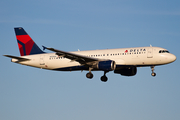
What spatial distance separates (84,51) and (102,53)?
370cm

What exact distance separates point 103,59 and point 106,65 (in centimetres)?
200

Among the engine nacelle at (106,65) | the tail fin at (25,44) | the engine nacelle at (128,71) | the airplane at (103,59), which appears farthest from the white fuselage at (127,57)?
the tail fin at (25,44)

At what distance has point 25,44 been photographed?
2436 inches

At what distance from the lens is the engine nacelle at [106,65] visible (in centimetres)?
5184

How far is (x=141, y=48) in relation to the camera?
53312 mm

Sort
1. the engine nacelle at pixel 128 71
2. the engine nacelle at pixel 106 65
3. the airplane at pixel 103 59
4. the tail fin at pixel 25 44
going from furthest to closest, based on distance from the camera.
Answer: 1. the tail fin at pixel 25 44
2. the engine nacelle at pixel 128 71
3. the airplane at pixel 103 59
4. the engine nacelle at pixel 106 65

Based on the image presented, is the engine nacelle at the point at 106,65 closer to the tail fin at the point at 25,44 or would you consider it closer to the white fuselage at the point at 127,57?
the white fuselage at the point at 127,57

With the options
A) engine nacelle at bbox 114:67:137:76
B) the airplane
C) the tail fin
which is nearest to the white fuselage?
the airplane

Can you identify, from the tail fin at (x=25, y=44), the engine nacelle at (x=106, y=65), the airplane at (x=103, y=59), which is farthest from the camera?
the tail fin at (x=25, y=44)

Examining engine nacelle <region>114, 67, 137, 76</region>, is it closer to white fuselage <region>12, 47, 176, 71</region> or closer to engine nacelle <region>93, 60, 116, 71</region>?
white fuselage <region>12, 47, 176, 71</region>

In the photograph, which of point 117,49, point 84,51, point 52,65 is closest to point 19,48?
point 52,65

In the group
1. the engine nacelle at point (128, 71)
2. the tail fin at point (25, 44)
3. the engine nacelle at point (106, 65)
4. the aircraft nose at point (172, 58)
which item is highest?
the tail fin at point (25, 44)

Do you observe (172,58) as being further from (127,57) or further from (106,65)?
(106,65)

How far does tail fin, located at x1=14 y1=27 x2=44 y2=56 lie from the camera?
2398 inches
